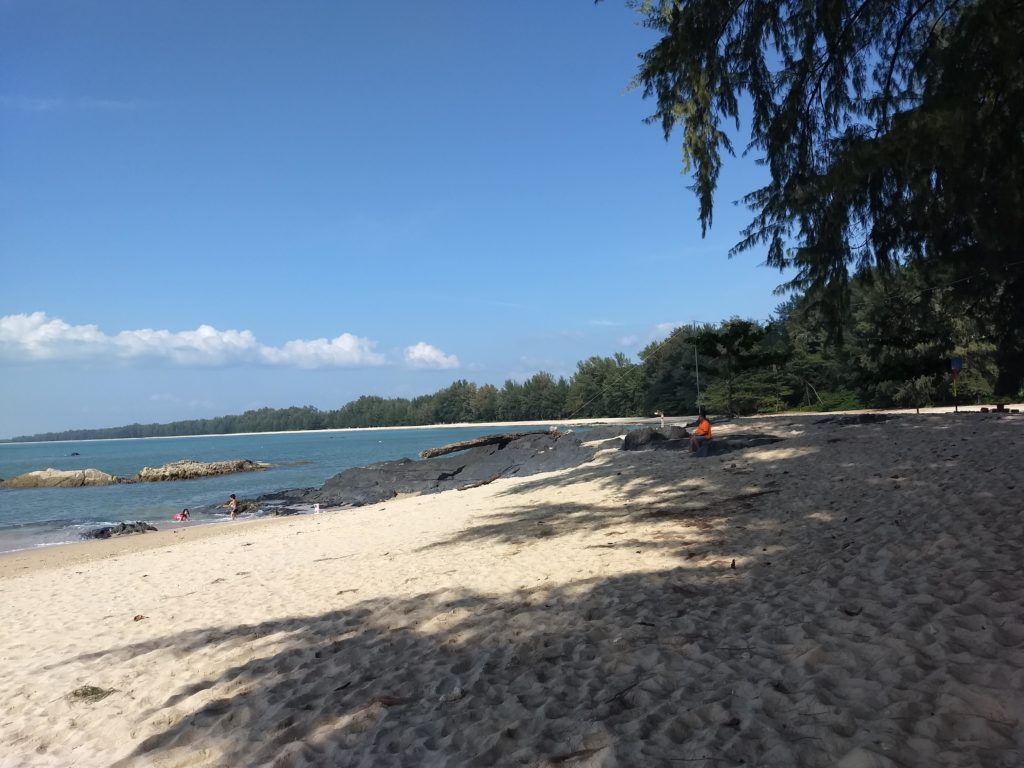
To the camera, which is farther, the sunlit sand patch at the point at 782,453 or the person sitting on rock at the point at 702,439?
the person sitting on rock at the point at 702,439

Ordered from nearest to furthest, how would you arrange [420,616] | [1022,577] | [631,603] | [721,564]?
[1022,577], [631,603], [420,616], [721,564]

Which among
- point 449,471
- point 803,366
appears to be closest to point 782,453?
point 449,471

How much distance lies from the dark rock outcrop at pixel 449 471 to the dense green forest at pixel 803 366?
7675 mm

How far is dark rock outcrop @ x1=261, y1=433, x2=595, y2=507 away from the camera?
22016 millimetres

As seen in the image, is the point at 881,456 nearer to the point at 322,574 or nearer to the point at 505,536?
the point at 505,536

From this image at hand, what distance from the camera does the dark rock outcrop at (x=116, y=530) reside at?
19125 mm

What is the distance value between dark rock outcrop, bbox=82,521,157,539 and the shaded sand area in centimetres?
1240

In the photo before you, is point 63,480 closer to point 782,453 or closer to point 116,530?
point 116,530

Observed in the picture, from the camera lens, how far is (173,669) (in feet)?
14.7

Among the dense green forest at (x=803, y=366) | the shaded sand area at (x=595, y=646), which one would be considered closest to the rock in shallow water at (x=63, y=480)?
the dense green forest at (x=803, y=366)

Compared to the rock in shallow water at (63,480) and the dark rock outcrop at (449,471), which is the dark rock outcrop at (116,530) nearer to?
the dark rock outcrop at (449,471)

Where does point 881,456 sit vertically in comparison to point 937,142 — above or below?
below

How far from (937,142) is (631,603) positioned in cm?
410

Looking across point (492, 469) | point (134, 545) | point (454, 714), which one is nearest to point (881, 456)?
point (454, 714)
